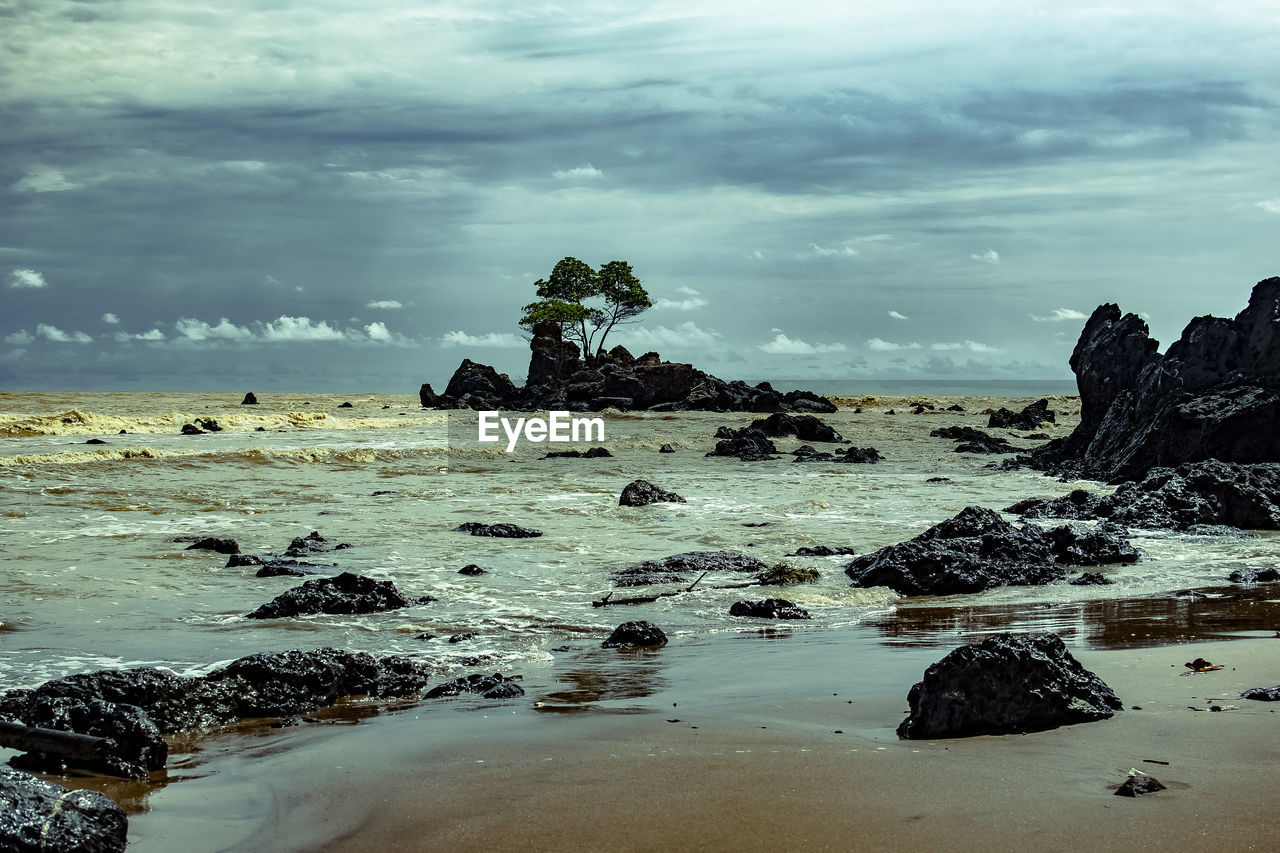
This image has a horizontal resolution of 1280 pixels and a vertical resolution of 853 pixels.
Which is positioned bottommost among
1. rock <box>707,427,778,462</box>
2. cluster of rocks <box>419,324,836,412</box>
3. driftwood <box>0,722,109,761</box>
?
driftwood <box>0,722,109,761</box>

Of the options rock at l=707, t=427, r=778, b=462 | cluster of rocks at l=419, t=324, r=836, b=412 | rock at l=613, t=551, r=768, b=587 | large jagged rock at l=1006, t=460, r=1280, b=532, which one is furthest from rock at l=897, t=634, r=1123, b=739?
cluster of rocks at l=419, t=324, r=836, b=412

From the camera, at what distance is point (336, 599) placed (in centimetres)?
820

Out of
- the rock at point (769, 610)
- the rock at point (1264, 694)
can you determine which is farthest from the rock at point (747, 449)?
the rock at point (1264, 694)

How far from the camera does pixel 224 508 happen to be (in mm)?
15445

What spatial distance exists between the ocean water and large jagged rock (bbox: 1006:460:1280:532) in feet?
3.20

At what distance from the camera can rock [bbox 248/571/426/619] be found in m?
8.05

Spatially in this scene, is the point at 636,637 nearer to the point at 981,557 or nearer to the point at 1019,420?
the point at 981,557

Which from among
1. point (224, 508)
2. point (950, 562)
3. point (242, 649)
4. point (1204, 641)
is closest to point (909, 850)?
point (1204, 641)

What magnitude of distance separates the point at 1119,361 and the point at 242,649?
20.0m

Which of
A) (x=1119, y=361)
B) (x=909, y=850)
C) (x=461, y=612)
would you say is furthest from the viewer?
(x=1119, y=361)

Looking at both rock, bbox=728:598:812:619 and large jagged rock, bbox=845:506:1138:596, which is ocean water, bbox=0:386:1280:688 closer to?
rock, bbox=728:598:812:619

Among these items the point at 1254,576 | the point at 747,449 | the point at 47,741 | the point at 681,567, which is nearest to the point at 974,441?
the point at 747,449

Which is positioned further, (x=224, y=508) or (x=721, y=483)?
(x=721, y=483)

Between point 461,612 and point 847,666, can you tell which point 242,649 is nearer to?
point 461,612
